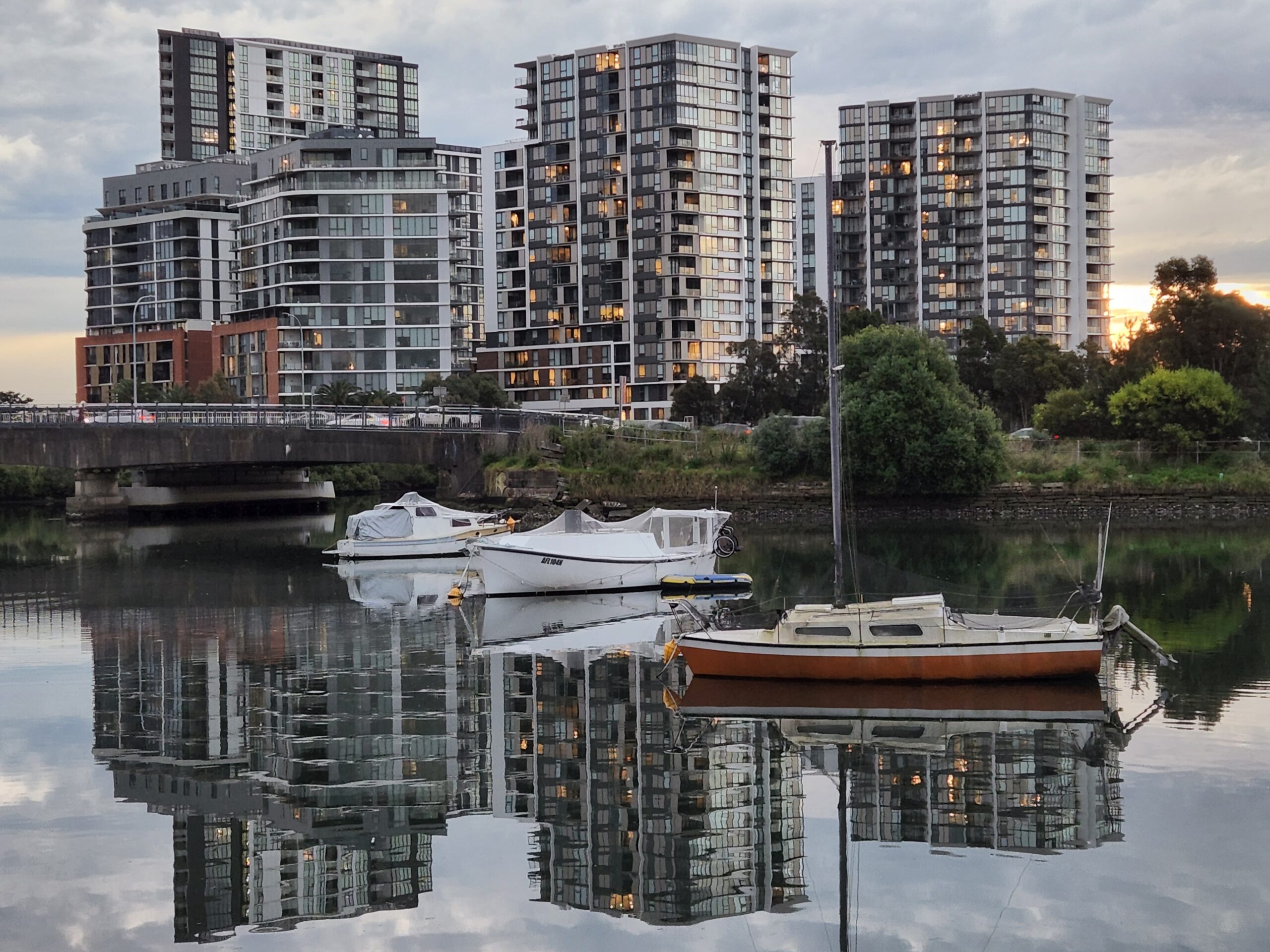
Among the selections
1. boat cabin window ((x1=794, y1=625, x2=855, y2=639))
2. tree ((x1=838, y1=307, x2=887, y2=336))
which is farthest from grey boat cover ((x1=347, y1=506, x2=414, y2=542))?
tree ((x1=838, y1=307, x2=887, y2=336))

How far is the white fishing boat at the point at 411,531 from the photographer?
5750 cm

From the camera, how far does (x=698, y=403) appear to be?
131 m

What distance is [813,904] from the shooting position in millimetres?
15398

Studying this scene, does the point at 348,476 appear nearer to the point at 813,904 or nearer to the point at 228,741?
the point at 228,741

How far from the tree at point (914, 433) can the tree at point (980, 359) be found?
51.1 metres

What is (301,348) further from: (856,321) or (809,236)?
(809,236)

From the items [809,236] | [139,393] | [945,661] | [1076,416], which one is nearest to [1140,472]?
[1076,416]

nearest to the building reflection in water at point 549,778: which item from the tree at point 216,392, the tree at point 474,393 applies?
the tree at point 474,393

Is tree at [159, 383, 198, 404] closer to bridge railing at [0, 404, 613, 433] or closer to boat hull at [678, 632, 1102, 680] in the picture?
bridge railing at [0, 404, 613, 433]

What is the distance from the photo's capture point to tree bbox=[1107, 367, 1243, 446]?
75.6 m

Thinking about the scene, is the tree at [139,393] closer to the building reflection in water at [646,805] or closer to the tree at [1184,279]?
the tree at [1184,279]

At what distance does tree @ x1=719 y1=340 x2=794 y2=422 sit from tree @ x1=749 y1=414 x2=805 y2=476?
137 feet

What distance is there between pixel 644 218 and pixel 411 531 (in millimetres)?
99896

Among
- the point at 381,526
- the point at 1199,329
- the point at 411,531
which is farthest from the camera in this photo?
the point at 1199,329
